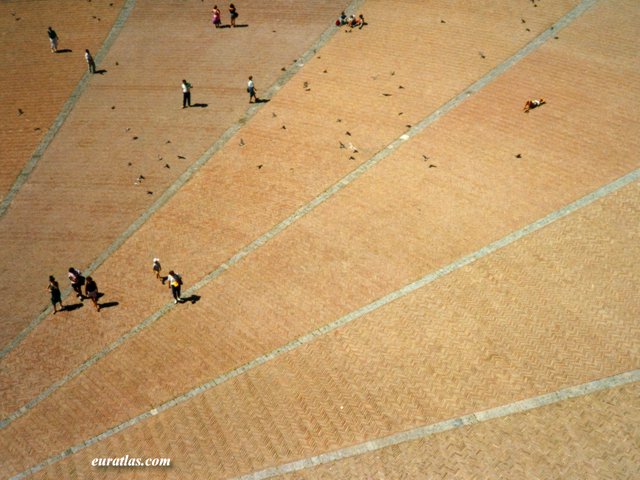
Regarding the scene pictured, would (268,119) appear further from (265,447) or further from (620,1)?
(620,1)

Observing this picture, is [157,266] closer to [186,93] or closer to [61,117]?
[186,93]

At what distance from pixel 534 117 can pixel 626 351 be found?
9.88 m

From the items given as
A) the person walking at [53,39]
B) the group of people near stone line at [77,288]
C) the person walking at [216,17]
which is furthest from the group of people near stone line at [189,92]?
the group of people near stone line at [77,288]

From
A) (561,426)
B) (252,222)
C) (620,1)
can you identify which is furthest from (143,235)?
(620,1)

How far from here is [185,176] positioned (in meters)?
19.4

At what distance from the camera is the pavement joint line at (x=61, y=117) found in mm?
19419

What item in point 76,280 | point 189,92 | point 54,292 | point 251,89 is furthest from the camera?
point 189,92

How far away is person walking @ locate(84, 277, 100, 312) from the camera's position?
1473 centimetres

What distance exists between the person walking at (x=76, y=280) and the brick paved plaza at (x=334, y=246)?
0.41m

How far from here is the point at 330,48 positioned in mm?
25047

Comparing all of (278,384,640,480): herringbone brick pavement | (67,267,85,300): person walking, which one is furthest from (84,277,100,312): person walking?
(278,384,640,480): herringbone brick pavement

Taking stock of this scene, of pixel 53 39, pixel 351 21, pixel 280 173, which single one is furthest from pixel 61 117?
pixel 351 21

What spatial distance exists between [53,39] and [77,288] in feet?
51.0

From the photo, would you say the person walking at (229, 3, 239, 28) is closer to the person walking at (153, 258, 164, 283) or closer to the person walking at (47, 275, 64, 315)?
the person walking at (153, 258, 164, 283)
